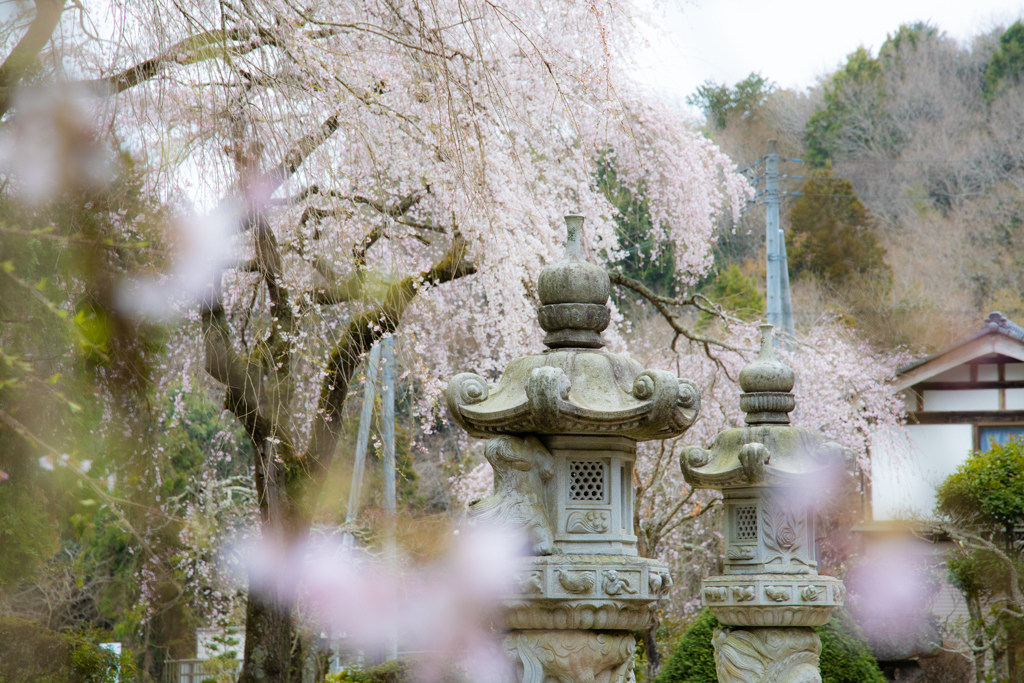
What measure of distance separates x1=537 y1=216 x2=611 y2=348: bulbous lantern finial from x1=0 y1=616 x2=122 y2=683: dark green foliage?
473cm

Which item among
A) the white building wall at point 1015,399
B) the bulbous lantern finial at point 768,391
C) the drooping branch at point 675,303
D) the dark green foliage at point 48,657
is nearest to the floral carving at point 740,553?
the bulbous lantern finial at point 768,391

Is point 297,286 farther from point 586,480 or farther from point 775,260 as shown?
point 775,260

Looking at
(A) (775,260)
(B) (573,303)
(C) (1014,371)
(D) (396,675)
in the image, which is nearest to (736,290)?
(C) (1014,371)

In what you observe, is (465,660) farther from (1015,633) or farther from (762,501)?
(1015,633)

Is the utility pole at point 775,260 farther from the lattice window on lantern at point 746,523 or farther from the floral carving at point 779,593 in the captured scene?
the floral carving at point 779,593

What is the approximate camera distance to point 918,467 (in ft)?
48.0

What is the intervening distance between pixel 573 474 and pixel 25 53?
2726 millimetres

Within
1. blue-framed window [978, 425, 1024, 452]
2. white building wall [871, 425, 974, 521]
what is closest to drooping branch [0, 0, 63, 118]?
white building wall [871, 425, 974, 521]

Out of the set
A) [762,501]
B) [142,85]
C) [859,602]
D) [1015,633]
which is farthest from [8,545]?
[859,602]

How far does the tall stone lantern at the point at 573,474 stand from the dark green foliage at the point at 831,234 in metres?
18.8

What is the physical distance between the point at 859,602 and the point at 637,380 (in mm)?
9706

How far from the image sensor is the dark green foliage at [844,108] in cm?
2655

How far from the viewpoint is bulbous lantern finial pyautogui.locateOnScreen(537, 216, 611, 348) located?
4.07m

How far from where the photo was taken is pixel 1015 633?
9.38m
